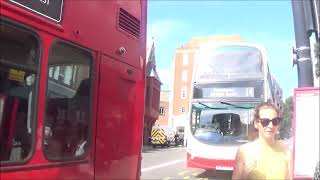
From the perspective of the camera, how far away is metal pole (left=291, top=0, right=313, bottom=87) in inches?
268

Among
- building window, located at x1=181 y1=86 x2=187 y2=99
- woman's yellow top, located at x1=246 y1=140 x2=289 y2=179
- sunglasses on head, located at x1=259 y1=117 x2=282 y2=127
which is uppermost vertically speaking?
building window, located at x1=181 y1=86 x2=187 y2=99

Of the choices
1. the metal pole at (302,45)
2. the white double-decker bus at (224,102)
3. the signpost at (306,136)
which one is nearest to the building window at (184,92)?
the white double-decker bus at (224,102)

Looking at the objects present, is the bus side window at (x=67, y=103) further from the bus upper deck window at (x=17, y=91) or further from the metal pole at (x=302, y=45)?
the metal pole at (x=302, y=45)

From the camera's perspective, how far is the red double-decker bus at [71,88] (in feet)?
12.7

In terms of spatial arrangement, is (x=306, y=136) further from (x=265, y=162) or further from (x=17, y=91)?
(x=17, y=91)

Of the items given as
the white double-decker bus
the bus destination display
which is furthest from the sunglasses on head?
the white double-decker bus

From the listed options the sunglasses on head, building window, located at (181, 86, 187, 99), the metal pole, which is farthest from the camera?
building window, located at (181, 86, 187, 99)

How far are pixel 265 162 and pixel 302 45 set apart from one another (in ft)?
11.0

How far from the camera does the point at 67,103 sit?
15.0 ft

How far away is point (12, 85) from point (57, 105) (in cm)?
57

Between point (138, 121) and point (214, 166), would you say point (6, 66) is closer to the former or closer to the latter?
point (138, 121)

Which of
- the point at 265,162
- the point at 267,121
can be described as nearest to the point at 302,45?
the point at 267,121

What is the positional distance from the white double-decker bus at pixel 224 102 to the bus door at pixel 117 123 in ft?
36.5

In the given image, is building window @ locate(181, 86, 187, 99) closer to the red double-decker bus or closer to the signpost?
the signpost
